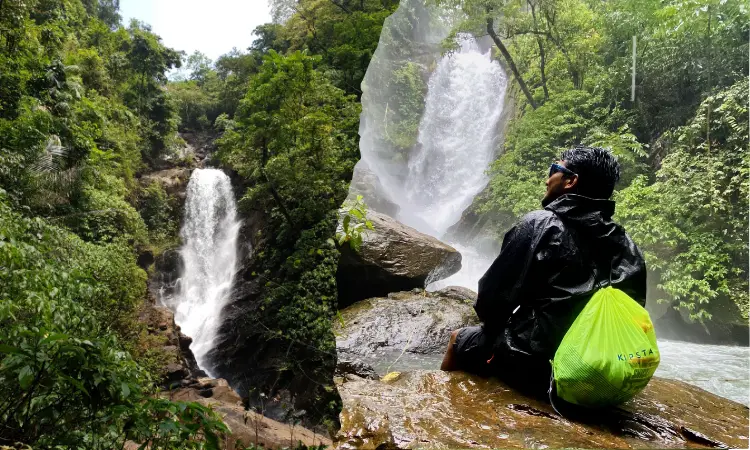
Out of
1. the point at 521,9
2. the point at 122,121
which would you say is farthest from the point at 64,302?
the point at 521,9

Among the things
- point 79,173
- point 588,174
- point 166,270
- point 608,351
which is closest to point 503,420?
point 608,351

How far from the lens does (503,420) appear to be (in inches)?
57.2

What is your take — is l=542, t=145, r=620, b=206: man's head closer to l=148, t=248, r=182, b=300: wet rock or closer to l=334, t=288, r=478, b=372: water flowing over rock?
l=334, t=288, r=478, b=372: water flowing over rock

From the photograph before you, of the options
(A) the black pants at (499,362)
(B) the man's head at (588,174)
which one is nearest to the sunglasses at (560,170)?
(B) the man's head at (588,174)

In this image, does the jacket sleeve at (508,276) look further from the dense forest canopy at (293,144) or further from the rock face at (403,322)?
the rock face at (403,322)

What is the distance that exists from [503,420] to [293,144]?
79.7 inches

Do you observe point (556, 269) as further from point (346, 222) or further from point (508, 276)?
point (346, 222)

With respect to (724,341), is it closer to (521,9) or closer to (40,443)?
(521,9)

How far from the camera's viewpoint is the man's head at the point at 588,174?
5.08ft

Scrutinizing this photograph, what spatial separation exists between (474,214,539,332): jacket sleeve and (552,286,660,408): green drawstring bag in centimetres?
25

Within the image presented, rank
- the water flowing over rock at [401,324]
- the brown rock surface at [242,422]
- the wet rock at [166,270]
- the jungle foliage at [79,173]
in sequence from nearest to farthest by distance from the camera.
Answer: the jungle foliage at [79,173] → the brown rock surface at [242,422] → the water flowing over rock at [401,324] → the wet rock at [166,270]

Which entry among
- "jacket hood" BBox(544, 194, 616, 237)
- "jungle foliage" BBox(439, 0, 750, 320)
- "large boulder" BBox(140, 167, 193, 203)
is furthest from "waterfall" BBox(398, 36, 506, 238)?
"large boulder" BBox(140, 167, 193, 203)

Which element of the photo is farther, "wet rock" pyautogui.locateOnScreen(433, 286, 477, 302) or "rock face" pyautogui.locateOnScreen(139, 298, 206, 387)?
"rock face" pyautogui.locateOnScreen(139, 298, 206, 387)

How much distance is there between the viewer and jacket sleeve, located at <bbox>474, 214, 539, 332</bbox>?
59.6 inches
